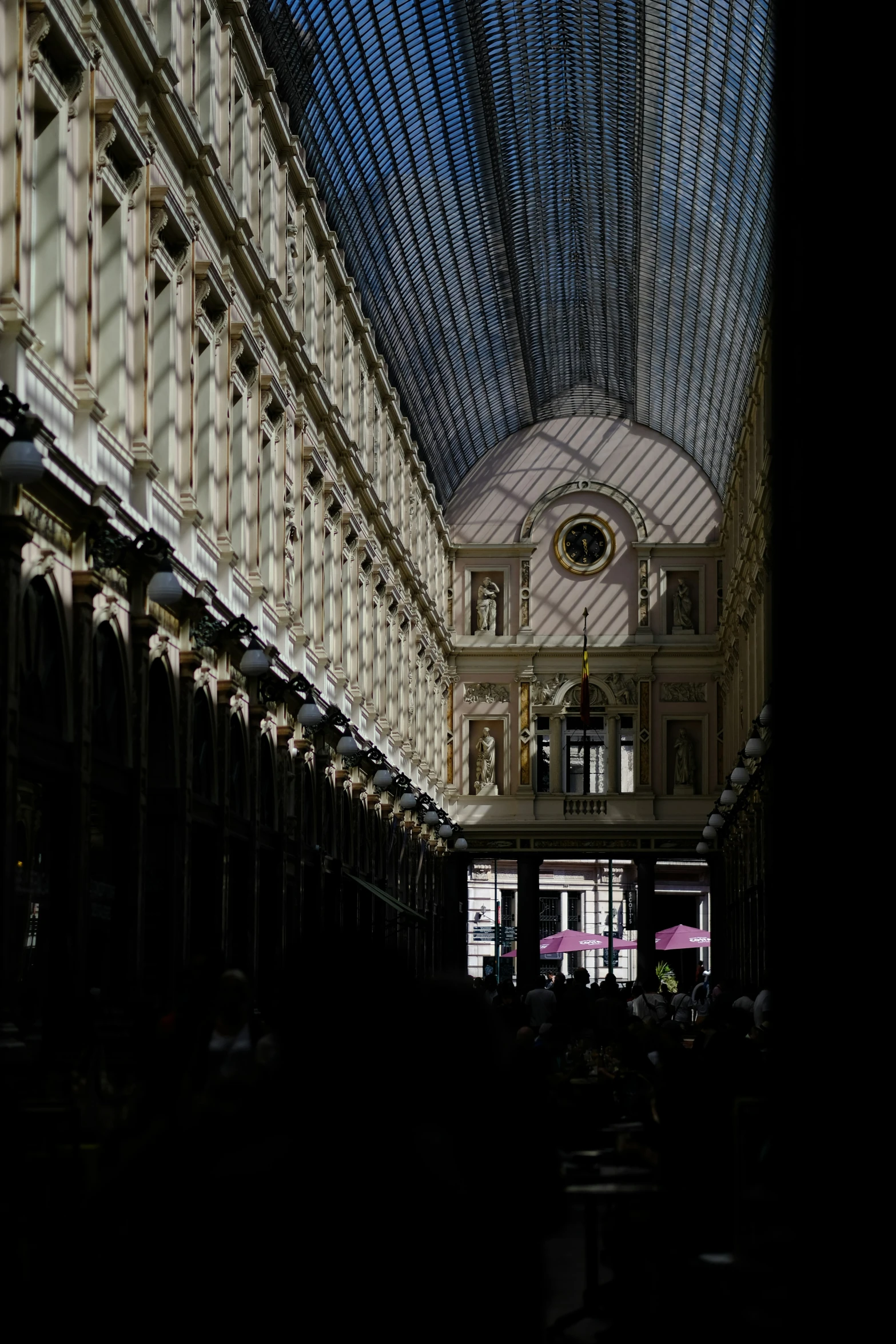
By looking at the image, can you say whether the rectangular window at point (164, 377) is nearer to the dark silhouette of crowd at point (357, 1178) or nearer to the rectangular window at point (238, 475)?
the rectangular window at point (238, 475)

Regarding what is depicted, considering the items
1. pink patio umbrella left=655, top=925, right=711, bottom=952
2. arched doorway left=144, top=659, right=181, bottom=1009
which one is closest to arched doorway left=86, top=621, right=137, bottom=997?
arched doorway left=144, top=659, right=181, bottom=1009

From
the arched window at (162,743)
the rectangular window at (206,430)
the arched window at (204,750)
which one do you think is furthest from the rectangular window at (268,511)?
the arched window at (162,743)

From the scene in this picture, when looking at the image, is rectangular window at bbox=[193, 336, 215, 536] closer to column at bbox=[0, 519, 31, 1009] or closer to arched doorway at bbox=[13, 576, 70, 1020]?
arched doorway at bbox=[13, 576, 70, 1020]

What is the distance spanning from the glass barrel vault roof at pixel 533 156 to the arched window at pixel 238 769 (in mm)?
10499

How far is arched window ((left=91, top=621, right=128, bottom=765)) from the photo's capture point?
16859 millimetres

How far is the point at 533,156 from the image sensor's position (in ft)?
141

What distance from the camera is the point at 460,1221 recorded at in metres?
3.08

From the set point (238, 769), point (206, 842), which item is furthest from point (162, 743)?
point (238, 769)

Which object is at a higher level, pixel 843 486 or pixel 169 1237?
pixel 843 486

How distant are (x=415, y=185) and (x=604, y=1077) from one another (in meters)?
26.0

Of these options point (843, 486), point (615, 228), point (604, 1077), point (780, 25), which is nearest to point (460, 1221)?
point (843, 486)

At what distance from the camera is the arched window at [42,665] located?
14.7 meters

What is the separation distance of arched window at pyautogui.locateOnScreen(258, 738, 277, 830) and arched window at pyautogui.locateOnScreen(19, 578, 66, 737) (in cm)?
995

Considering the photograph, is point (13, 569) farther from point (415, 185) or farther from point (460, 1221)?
point (415, 185)
